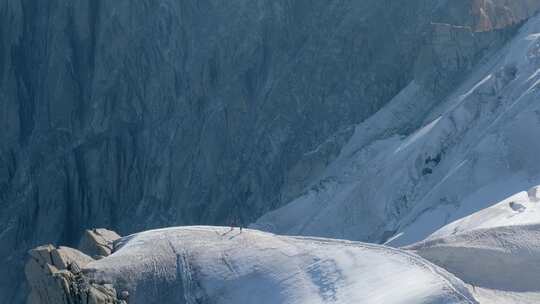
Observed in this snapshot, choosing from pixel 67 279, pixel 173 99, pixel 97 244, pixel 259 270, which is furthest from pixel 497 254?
pixel 173 99

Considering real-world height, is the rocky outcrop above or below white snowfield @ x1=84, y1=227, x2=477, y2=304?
above

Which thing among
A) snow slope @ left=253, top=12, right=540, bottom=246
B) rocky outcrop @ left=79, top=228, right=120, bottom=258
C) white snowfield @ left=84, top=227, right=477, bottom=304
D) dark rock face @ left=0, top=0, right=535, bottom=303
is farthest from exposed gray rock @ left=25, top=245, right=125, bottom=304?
dark rock face @ left=0, top=0, right=535, bottom=303

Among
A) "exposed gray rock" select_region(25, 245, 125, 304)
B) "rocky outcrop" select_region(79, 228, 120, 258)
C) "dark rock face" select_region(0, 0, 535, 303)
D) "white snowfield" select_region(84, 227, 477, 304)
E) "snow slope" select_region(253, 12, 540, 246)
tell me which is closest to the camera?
"exposed gray rock" select_region(25, 245, 125, 304)

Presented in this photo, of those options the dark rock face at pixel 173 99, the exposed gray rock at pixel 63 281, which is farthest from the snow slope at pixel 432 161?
the exposed gray rock at pixel 63 281

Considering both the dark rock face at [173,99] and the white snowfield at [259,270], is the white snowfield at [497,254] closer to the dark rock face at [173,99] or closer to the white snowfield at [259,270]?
the white snowfield at [259,270]

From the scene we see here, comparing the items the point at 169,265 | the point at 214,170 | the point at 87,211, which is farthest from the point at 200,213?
the point at 169,265

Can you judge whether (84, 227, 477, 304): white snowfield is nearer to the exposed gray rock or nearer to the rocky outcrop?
the exposed gray rock
